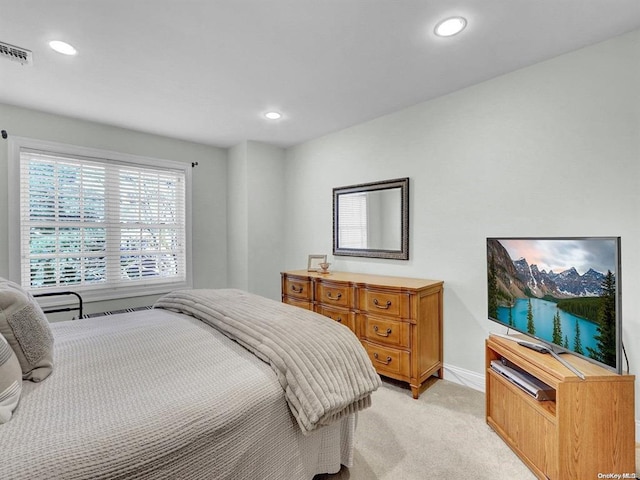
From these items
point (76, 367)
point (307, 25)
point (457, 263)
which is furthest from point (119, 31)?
point (457, 263)

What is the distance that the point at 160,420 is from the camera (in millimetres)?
932

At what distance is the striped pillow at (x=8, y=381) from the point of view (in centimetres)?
91

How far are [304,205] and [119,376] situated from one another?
3102 mm

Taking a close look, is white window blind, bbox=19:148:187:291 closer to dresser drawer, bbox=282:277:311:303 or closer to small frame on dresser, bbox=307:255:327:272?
dresser drawer, bbox=282:277:311:303

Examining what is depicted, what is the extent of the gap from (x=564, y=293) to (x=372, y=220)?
1.86m

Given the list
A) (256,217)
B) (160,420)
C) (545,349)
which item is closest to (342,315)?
(545,349)

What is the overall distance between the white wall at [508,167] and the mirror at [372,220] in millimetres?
88

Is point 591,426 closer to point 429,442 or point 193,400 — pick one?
point 429,442

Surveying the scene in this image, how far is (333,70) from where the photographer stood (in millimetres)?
2279

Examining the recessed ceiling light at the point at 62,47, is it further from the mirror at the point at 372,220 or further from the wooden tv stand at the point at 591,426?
the wooden tv stand at the point at 591,426

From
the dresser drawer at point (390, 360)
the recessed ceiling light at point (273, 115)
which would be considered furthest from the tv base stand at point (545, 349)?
the recessed ceiling light at point (273, 115)

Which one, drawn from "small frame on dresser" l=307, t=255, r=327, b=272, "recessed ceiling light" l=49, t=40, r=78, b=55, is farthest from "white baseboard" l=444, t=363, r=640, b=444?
"recessed ceiling light" l=49, t=40, r=78, b=55

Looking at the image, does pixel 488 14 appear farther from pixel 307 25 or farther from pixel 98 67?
pixel 98 67

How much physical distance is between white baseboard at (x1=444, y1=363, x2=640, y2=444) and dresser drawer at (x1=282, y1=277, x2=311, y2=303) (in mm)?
1462
